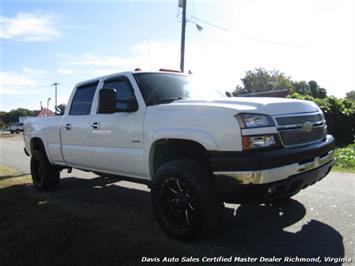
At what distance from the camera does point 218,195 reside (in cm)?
387

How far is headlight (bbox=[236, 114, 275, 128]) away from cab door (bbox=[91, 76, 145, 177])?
151 cm

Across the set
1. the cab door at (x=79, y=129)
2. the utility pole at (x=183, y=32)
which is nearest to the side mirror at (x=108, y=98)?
the cab door at (x=79, y=129)

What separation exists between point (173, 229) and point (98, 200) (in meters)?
2.52

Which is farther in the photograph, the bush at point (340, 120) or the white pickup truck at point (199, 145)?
the bush at point (340, 120)

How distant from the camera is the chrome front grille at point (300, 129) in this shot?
12.4 ft

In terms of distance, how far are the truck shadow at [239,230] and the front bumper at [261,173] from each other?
0.54m

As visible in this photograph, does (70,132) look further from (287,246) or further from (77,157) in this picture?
(287,246)

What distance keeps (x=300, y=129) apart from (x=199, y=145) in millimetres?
1096

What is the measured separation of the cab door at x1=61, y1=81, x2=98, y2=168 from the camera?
5.87m

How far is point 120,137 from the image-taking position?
5.06 m

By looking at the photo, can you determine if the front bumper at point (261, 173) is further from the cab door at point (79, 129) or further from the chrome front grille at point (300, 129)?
the cab door at point (79, 129)

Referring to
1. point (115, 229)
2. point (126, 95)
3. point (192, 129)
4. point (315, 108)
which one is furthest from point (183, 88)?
point (115, 229)

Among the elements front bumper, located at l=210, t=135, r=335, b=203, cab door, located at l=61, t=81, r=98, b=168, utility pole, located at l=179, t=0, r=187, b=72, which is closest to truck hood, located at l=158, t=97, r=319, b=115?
front bumper, located at l=210, t=135, r=335, b=203

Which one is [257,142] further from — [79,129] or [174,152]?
[79,129]
